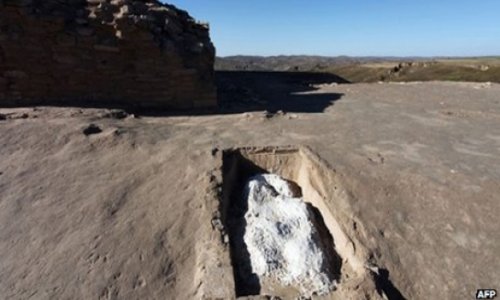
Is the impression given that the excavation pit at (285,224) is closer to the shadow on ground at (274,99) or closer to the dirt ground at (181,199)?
→ the dirt ground at (181,199)

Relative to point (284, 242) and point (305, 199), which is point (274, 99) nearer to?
Result: point (305, 199)

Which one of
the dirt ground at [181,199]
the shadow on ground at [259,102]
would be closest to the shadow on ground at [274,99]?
the shadow on ground at [259,102]

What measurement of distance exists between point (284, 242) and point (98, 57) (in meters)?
6.05

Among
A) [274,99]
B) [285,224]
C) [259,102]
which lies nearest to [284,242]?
[285,224]

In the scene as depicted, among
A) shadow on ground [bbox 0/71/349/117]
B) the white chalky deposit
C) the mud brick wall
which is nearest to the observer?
the white chalky deposit

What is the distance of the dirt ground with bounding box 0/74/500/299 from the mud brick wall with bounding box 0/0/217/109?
903 mm

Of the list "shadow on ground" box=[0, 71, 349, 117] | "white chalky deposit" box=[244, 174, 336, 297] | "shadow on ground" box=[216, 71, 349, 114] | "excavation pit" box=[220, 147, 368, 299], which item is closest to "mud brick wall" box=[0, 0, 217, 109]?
"shadow on ground" box=[0, 71, 349, 117]

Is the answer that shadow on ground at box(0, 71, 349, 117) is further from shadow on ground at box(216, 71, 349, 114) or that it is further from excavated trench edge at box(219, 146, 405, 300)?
excavated trench edge at box(219, 146, 405, 300)

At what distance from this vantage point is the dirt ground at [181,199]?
14.4ft

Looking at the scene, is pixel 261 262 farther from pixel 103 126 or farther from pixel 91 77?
pixel 91 77

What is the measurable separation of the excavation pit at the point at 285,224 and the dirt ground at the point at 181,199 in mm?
256

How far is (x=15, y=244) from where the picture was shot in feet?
15.5

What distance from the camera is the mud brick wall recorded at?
27.7 feet

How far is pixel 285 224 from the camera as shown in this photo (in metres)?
5.16
